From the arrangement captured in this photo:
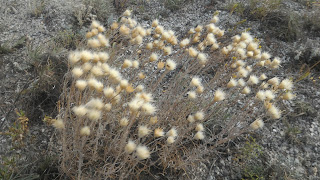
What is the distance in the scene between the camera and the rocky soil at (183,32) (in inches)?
72.1

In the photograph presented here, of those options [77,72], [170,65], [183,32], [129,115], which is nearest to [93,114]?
[77,72]

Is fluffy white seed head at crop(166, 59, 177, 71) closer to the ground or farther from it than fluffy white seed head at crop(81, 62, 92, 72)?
closer to the ground

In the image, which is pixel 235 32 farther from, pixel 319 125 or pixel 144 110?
pixel 144 110

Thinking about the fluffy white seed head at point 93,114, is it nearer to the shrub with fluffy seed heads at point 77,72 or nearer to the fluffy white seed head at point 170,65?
the shrub with fluffy seed heads at point 77,72

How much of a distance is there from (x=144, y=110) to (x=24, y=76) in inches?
64.8

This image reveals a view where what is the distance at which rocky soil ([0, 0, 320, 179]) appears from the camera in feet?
6.01

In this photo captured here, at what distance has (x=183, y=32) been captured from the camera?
10.7 ft

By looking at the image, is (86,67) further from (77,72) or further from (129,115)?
(129,115)

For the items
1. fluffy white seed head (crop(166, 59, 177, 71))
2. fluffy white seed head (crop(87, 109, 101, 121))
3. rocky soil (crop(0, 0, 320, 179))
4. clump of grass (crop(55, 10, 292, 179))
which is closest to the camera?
fluffy white seed head (crop(87, 109, 101, 121))

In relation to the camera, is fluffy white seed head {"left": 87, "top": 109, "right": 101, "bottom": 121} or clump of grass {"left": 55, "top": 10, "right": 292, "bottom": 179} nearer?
fluffy white seed head {"left": 87, "top": 109, "right": 101, "bottom": 121}

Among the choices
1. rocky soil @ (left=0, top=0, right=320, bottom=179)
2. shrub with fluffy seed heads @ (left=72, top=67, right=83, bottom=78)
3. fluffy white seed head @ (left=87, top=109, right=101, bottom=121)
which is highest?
shrub with fluffy seed heads @ (left=72, top=67, right=83, bottom=78)

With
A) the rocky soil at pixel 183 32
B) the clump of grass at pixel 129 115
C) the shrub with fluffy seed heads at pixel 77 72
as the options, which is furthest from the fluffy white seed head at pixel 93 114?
the rocky soil at pixel 183 32

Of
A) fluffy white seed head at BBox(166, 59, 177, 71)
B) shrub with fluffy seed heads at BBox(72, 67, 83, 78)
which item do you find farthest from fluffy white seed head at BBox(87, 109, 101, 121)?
fluffy white seed head at BBox(166, 59, 177, 71)

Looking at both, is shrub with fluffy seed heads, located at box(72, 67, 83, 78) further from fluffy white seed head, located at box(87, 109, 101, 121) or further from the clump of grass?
fluffy white seed head, located at box(87, 109, 101, 121)
